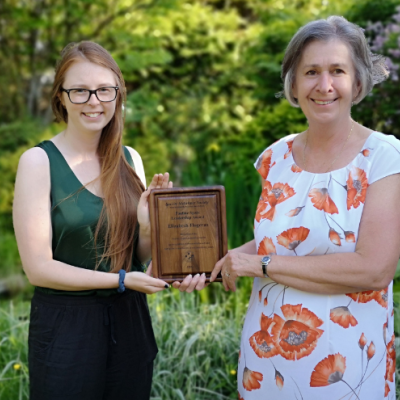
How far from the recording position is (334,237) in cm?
208

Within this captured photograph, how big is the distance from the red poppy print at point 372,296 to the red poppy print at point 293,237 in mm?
270

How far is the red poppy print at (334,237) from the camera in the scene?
81.6 inches

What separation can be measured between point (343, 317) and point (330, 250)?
10.1 inches

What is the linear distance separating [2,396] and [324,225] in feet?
7.61

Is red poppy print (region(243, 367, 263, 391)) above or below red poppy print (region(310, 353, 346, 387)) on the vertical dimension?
below

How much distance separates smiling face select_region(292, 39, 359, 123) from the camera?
212cm

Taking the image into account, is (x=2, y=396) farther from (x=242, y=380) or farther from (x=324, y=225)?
(x=324, y=225)

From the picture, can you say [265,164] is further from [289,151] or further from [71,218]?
[71,218]

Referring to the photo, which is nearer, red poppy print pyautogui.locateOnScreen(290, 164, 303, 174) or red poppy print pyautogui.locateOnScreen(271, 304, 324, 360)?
red poppy print pyautogui.locateOnScreen(271, 304, 324, 360)

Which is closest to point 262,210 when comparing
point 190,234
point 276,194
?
point 276,194

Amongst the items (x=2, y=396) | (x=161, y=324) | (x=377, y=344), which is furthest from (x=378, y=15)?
(x=2, y=396)

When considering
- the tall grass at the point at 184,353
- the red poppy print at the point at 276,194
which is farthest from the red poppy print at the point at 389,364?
the tall grass at the point at 184,353

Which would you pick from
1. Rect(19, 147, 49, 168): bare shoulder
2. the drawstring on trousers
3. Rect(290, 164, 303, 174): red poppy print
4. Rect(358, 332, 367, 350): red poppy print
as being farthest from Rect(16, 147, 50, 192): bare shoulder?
Rect(358, 332, 367, 350): red poppy print

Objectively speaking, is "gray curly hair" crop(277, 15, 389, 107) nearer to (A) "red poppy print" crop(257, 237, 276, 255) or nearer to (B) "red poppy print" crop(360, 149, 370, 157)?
(B) "red poppy print" crop(360, 149, 370, 157)
